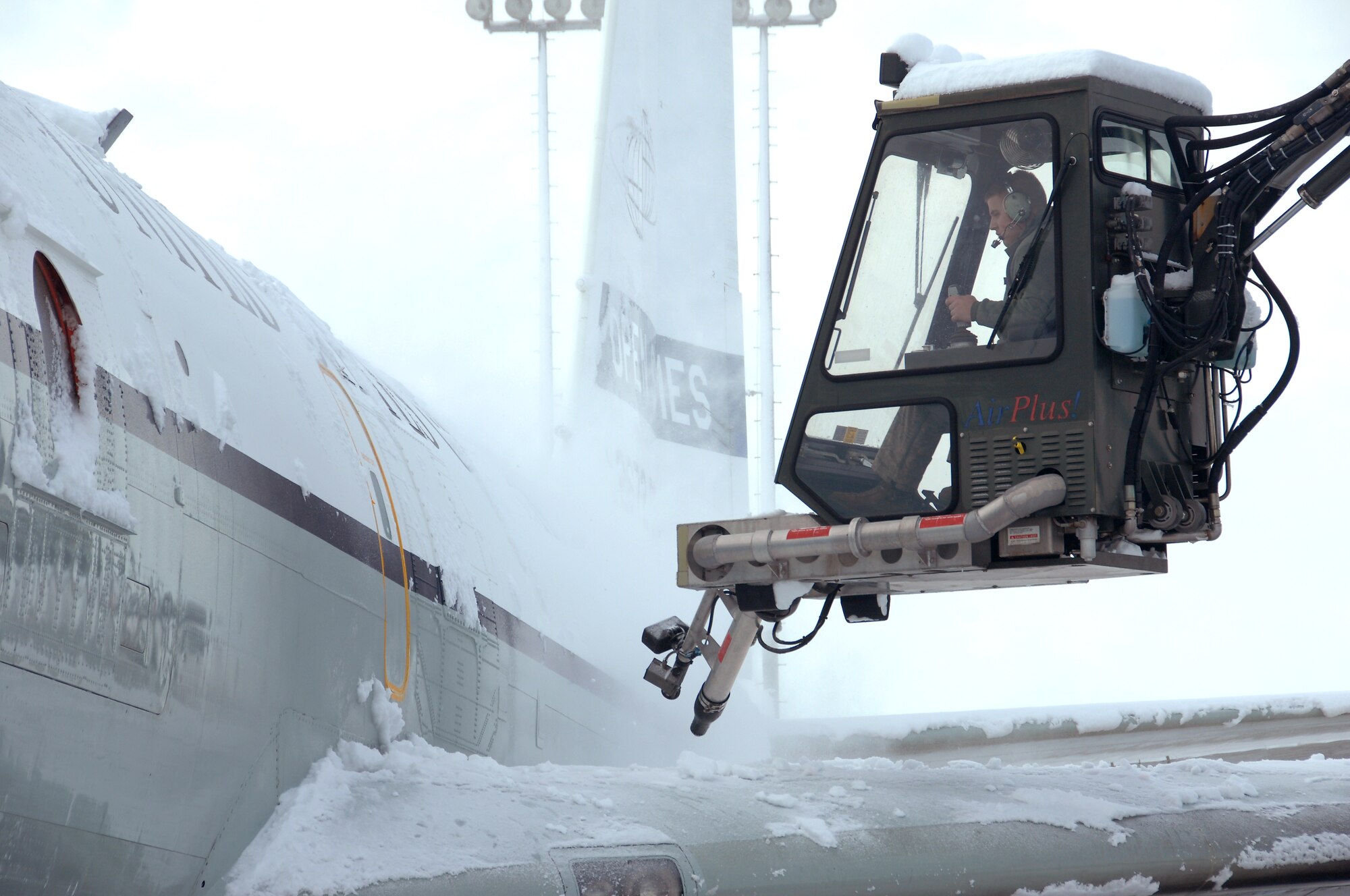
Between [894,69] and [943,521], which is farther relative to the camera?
[894,69]

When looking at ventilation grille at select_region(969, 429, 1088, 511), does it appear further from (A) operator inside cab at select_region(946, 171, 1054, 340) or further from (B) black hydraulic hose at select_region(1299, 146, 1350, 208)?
(B) black hydraulic hose at select_region(1299, 146, 1350, 208)

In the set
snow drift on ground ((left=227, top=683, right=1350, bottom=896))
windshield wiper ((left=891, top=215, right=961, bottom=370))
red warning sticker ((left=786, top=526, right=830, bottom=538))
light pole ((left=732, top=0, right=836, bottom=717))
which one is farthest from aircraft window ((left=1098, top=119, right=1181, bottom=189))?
light pole ((left=732, top=0, right=836, bottom=717))

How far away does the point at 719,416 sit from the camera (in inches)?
549

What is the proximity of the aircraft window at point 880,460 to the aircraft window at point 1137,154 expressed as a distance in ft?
4.04

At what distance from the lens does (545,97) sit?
2098 cm

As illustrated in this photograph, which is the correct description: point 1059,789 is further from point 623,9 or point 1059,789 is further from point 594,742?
point 623,9

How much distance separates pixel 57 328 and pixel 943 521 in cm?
321

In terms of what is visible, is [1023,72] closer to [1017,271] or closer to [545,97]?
[1017,271]

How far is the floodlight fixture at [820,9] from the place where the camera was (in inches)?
770

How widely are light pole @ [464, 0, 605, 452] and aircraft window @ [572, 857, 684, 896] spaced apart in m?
14.6

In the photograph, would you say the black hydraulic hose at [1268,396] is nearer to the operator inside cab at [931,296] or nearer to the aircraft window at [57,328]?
the operator inside cab at [931,296]

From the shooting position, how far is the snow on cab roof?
5.50 meters

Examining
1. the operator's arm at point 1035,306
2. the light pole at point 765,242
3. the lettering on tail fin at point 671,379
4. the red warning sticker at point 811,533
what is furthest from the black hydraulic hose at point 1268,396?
the light pole at point 765,242

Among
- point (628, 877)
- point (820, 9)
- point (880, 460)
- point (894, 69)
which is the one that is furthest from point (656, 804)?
point (820, 9)
